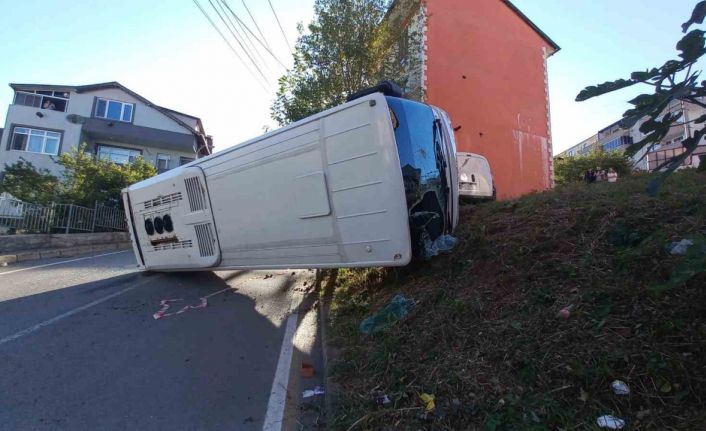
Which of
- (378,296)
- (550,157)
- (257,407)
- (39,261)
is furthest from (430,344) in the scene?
(550,157)

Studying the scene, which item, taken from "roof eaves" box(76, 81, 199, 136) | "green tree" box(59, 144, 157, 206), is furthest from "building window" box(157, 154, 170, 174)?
"green tree" box(59, 144, 157, 206)

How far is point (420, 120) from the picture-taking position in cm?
573

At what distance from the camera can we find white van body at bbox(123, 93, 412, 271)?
5.18m

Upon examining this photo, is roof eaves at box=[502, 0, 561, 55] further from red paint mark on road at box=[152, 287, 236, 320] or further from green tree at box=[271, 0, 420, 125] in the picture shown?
red paint mark on road at box=[152, 287, 236, 320]

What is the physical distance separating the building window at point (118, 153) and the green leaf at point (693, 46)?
34927 mm

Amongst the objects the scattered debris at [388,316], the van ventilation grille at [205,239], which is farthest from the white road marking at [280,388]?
the van ventilation grille at [205,239]

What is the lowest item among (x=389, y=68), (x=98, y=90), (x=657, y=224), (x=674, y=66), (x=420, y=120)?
(x=657, y=224)

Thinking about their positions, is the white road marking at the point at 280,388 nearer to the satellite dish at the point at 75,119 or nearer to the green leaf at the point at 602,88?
the green leaf at the point at 602,88

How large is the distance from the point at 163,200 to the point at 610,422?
856 centimetres

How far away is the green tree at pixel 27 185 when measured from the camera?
1725cm

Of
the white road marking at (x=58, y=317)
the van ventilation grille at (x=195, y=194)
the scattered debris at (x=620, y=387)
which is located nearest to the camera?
the scattered debris at (x=620, y=387)

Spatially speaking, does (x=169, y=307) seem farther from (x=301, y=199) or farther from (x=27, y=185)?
(x=27, y=185)

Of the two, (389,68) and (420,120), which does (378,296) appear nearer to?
(420,120)

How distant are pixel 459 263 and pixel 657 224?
210 centimetres
